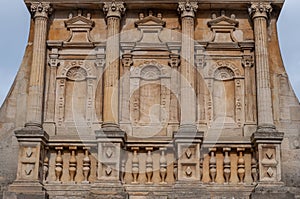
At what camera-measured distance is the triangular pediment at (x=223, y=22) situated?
14.9 meters

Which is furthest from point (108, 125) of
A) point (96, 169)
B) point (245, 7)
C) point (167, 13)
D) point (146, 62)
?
point (245, 7)

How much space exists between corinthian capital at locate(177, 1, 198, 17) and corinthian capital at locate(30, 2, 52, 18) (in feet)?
10.1

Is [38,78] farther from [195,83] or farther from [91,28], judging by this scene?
[195,83]

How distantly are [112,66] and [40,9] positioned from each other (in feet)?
7.26

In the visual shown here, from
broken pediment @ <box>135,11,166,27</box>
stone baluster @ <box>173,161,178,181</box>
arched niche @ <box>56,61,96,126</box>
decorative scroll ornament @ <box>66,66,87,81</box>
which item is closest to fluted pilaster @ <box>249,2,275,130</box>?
stone baluster @ <box>173,161,178,181</box>

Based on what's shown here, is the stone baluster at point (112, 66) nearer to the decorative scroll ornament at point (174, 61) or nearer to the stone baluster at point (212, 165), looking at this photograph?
the decorative scroll ornament at point (174, 61)

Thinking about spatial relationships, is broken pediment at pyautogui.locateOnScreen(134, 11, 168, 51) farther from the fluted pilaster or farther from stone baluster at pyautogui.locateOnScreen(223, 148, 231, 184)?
stone baluster at pyautogui.locateOnScreen(223, 148, 231, 184)

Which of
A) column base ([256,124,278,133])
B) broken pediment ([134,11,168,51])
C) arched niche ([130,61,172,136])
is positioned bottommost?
column base ([256,124,278,133])

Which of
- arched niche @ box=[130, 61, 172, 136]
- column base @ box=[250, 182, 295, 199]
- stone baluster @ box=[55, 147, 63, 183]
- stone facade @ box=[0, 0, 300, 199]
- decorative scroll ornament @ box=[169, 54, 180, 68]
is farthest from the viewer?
decorative scroll ornament @ box=[169, 54, 180, 68]

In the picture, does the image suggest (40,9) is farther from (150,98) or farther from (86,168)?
(86,168)

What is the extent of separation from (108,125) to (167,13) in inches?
128

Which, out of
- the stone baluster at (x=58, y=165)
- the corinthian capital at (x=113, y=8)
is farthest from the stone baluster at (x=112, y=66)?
the stone baluster at (x=58, y=165)

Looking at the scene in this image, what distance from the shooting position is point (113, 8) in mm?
14641

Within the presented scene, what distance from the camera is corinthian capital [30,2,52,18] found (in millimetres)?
→ 14695
